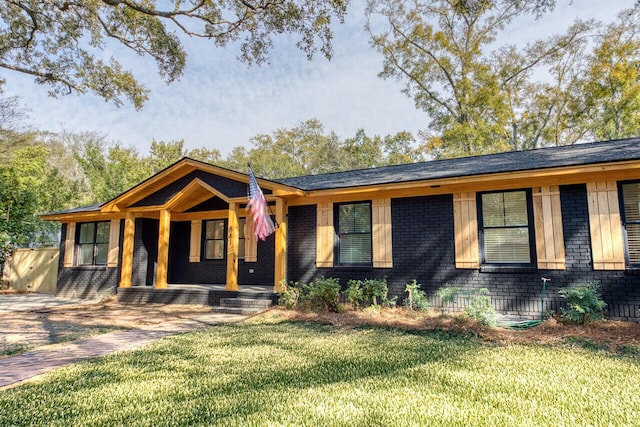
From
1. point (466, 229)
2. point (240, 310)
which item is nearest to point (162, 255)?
point (240, 310)

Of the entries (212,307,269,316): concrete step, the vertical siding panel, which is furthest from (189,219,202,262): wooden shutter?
the vertical siding panel

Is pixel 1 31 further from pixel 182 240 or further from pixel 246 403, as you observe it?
pixel 246 403

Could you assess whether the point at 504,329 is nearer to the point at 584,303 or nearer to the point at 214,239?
the point at 584,303

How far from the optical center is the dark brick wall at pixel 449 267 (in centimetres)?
675

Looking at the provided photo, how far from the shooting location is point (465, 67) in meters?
23.8

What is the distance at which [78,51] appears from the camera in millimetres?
14008

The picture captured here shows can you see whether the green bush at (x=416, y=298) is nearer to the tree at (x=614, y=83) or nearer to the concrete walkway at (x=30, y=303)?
the concrete walkway at (x=30, y=303)

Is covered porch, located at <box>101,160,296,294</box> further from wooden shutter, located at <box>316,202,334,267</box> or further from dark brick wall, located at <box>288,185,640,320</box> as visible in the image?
wooden shutter, located at <box>316,202,334,267</box>

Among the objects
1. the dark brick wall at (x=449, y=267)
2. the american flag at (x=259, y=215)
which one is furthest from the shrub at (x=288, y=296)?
the american flag at (x=259, y=215)

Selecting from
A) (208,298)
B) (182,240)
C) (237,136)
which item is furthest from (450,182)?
(237,136)

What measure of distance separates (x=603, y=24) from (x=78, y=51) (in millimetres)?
26401

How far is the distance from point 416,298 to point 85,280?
1093 centimetres

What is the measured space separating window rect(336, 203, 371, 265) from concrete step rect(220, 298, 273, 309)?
→ 2.04m

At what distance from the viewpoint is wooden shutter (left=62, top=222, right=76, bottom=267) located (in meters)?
12.9
